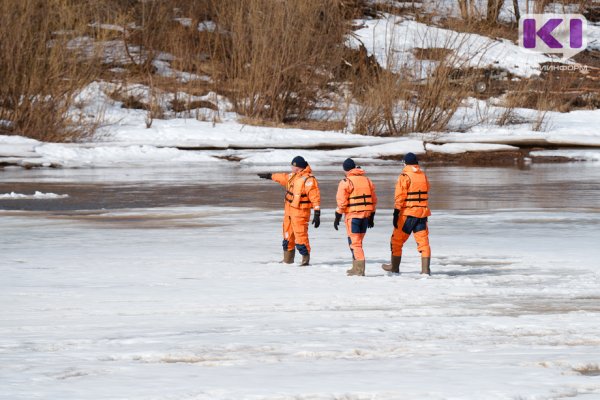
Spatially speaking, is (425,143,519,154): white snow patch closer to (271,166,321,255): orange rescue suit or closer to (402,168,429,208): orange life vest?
(271,166,321,255): orange rescue suit

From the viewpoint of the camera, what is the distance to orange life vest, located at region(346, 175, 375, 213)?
38.9 feet

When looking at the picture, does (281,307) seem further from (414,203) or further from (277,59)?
(277,59)

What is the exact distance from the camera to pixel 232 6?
129 feet

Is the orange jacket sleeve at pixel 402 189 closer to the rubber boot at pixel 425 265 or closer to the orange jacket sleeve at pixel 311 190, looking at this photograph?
the rubber boot at pixel 425 265

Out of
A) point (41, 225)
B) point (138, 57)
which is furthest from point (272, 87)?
point (41, 225)

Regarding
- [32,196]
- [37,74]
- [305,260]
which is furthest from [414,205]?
[37,74]

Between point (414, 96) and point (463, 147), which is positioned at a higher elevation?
point (414, 96)

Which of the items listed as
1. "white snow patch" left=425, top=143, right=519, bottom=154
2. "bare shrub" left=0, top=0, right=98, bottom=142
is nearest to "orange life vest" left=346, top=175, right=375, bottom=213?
"white snow patch" left=425, top=143, right=519, bottom=154

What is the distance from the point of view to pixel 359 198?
11.9m

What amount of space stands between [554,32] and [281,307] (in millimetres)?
43661

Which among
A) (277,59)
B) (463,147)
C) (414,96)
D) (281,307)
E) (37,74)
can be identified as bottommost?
(281,307)

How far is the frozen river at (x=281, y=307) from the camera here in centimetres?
699

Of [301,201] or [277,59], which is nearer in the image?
[301,201]

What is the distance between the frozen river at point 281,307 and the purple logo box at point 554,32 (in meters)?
31.8
